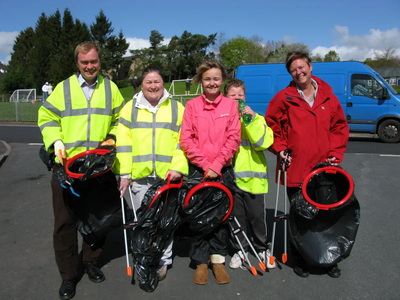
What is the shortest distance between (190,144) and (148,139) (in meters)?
0.40

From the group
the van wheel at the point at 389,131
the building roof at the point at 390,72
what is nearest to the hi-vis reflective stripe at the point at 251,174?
the van wheel at the point at 389,131

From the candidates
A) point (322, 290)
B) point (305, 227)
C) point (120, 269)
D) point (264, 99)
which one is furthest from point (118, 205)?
point (264, 99)

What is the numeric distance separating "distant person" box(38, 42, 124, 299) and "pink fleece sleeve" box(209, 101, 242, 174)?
102 centimetres

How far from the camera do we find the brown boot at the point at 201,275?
3178 millimetres

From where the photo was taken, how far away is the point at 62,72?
5012 cm

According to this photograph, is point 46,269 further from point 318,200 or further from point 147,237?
point 318,200

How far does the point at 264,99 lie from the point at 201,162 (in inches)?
376

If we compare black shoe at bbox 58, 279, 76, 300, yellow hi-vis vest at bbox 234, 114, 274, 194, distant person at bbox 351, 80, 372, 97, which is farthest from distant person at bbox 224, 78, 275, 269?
distant person at bbox 351, 80, 372, 97

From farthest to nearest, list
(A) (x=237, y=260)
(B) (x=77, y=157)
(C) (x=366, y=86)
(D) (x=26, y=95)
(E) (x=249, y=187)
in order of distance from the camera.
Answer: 1. (D) (x=26, y=95)
2. (C) (x=366, y=86)
3. (A) (x=237, y=260)
4. (E) (x=249, y=187)
5. (B) (x=77, y=157)

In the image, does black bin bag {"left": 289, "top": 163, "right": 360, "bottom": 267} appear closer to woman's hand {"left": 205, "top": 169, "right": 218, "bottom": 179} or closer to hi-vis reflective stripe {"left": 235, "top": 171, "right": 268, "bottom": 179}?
hi-vis reflective stripe {"left": 235, "top": 171, "right": 268, "bottom": 179}

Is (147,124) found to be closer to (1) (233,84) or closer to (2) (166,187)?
(2) (166,187)

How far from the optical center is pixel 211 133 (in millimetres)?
3129

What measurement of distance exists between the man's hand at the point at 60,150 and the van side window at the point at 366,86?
10636mm

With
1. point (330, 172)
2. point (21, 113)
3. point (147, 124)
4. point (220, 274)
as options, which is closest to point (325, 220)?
point (330, 172)
